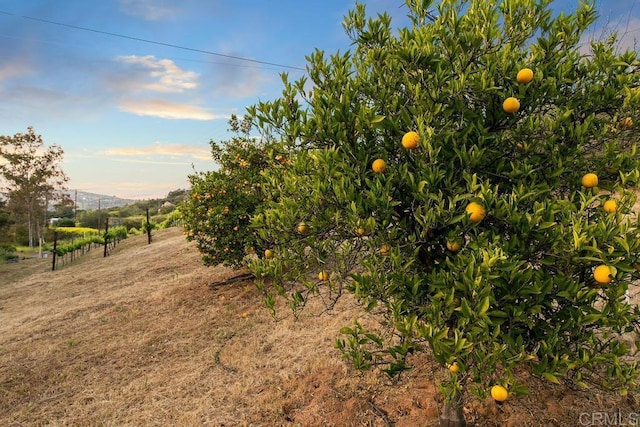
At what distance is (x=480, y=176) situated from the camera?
244 cm

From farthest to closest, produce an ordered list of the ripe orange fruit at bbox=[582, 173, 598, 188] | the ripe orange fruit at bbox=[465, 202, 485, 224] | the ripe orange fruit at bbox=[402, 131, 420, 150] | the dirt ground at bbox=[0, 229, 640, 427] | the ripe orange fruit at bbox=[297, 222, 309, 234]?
1. the dirt ground at bbox=[0, 229, 640, 427]
2. the ripe orange fruit at bbox=[297, 222, 309, 234]
3. the ripe orange fruit at bbox=[582, 173, 598, 188]
4. the ripe orange fruit at bbox=[402, 131, 420, 150]
5. the ripe orange fruit at bbox=[465, 202, 485, 224]

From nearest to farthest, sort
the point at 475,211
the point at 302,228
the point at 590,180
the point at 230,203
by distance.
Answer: the point at 475,211 < the point at 590,180 < the point at 302,228 < the point at 230,203

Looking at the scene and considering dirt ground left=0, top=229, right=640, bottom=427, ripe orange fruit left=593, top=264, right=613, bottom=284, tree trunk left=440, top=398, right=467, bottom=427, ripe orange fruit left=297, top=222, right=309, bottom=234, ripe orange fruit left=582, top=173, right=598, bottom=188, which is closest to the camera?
ripe orange fruit left=593, top=264, right=613, bottom=284

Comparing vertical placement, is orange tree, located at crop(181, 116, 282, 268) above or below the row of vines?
above

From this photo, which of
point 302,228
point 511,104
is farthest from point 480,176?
point 302,228

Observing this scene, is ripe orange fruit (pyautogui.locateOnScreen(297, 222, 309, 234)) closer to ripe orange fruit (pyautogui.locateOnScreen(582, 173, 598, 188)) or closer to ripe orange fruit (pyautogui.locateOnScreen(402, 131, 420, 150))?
ripe orange fruit (pyautogui.locateOnScreen(402, 131, 420, 150))

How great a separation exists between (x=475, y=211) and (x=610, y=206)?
84 centimetres

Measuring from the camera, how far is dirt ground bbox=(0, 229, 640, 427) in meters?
3.62

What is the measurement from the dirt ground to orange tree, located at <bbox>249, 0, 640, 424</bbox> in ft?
5.04

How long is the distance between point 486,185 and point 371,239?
76 centimetres

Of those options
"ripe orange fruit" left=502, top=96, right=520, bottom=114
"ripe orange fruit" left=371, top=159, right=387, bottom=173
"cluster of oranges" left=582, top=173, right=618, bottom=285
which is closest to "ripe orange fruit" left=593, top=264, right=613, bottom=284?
"cluster of oranges" left=582, top=173, right=618, bottom=285

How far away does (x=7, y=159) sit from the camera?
2675cm

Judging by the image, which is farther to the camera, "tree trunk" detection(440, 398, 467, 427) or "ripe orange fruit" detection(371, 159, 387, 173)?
"tree trunk" detection(440, 398, 467, 427)

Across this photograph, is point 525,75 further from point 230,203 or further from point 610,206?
point 230,203
